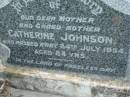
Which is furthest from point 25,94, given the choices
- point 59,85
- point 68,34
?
point 68,34

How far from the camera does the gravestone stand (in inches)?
118

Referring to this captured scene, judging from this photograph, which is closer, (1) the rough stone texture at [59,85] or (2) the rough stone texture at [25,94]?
(1) the rough stone texture at [59,85]

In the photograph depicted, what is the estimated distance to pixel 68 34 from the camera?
315cm

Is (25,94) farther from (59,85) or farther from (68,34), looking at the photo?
(68,34)

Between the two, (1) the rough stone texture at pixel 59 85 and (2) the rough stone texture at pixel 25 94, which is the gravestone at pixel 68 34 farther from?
(2) the rough stone texture at pixel 25 94

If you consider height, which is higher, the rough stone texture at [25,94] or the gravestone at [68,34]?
the gravestone at [68,34]

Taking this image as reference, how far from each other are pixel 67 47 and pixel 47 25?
0.27 m

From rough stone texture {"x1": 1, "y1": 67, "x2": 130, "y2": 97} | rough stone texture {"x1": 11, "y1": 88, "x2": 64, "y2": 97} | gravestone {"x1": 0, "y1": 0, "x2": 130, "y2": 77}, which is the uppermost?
gravestone {"x1": 0, "y1": 0, "x2": 130, "y2": 77}

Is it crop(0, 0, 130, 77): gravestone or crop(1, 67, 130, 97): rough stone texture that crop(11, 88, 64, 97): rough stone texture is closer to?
crop(1, 67, 130, 97): rough stone texture

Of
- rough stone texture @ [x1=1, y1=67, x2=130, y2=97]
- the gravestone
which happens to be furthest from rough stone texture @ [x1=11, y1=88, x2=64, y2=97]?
the gravestone

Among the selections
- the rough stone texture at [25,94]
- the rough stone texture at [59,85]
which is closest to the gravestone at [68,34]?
the rough stone texture at [59,85]

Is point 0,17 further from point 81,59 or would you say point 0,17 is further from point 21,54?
point 81,59

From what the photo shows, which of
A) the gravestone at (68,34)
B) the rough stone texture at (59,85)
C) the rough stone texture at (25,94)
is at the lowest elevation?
the rough stone texture at (25,94)

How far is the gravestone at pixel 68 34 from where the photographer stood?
299cm
